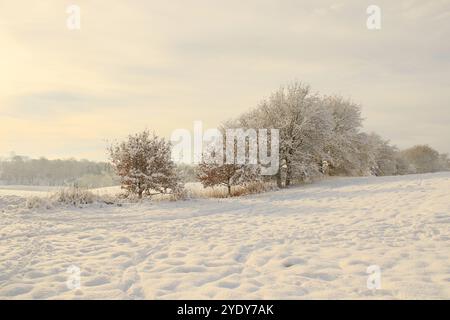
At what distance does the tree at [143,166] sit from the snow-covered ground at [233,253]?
5.69 meters

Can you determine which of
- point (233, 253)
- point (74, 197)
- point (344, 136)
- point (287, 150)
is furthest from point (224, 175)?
point (233, 253)

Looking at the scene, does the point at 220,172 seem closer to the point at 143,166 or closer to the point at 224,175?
the point at 224,175

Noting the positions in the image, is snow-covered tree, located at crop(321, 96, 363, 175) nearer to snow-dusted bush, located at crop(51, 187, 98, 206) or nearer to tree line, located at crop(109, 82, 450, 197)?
tree line, located at crop(109, 82, 450, 197)

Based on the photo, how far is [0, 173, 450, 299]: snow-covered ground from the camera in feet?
15.6

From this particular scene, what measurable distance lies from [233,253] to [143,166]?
501 inches

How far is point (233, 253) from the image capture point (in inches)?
267

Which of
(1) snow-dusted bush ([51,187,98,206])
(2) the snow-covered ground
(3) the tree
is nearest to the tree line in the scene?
(3) the tree

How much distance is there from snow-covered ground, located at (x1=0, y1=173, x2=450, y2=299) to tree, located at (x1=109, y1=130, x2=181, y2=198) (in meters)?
5.69

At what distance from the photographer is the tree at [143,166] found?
715 inches

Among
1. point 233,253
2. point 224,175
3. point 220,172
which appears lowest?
point 233,253

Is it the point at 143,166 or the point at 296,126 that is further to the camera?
the point at 296,126

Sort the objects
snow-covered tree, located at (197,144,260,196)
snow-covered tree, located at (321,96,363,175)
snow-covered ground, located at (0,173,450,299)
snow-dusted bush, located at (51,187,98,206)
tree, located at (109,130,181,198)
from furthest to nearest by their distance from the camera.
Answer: snow-covered tree, located at (321,96,363,175)
snow-covered tree, located at (197,144,260,196)
tree, located at (109,130,181,198)
snow-dusted bush, located at (51,187,98,206)
snow-covered ground, located at (0,173,450,299)

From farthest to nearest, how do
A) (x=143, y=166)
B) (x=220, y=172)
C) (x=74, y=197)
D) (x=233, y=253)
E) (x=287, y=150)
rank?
(x=287, y=150) → (x=220, y=172) → (x=143, y=166) → (x=74, y=197) → (x=233, y=253)
